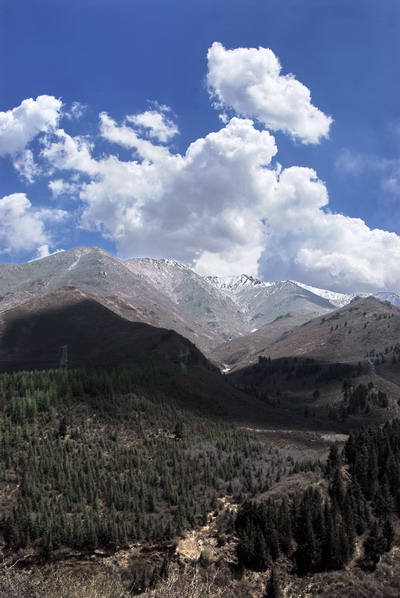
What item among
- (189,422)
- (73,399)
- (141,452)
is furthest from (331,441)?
(73,399)

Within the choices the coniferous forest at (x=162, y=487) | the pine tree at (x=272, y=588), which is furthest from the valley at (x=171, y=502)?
the pine tree at (x=272, y=588)

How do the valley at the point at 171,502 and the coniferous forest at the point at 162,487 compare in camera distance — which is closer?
the valley at the point at 171,502

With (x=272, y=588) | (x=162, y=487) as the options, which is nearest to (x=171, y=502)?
(x=162, y=487)

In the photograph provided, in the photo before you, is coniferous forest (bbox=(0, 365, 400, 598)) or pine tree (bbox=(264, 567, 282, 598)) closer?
pine tree (bbox=(264, 567, 282, 598))

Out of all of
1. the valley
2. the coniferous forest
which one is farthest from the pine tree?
the valley

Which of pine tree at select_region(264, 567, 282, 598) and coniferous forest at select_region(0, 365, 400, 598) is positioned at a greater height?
coniferous forest at select_region(0, 365, 400, 598)

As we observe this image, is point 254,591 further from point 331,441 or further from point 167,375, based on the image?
point 167,375

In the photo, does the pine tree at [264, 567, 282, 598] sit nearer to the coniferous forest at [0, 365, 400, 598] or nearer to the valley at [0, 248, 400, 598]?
the coniferous forest at [0, 365, 400, 598]

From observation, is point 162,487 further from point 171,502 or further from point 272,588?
point 272,588

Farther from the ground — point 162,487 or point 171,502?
point 162,487

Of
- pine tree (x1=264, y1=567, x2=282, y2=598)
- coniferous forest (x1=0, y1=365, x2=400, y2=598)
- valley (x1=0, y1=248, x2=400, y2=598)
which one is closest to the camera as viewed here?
pine tree (x1=264, y1=567, x2=282, y2=598)

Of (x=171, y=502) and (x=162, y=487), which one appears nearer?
(x=171, y=502)

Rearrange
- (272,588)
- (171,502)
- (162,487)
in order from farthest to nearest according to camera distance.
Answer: (162,487) → (171,502) → (272,588)

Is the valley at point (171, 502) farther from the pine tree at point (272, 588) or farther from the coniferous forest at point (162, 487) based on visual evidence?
the pine tree at point (272, 588)
